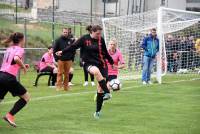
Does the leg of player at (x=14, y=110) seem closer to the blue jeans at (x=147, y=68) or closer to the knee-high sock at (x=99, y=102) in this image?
the knee-high sock at (x=99, y=102)

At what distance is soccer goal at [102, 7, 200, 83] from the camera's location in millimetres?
23828

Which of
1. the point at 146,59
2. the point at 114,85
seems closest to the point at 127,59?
the point at 146,59

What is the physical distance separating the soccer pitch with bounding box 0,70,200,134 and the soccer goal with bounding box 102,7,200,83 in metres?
4.41

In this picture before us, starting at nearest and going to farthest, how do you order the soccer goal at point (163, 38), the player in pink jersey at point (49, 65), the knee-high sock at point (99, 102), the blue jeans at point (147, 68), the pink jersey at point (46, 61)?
the knee-high sock at point (99, 102) < the player in pink jersey at point (49, 65) < the pink jersey at point (46, 61) < the blue jeans at point (147, 68) < the soccer goal at point (163, 38)

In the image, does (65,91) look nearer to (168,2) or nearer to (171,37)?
(171,37)

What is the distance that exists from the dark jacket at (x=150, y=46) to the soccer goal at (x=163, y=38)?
32.0 inches

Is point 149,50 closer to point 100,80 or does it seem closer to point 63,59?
point 63,59

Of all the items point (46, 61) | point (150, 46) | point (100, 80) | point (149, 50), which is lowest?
point (46, 61)

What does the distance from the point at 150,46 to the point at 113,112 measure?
28.9 feet

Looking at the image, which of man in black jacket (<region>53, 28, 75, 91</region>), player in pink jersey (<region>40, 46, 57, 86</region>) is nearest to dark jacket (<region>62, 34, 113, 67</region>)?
man in black jacket (<region>53, 28, 75, 91</region>)

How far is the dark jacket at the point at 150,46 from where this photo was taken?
21.8 m

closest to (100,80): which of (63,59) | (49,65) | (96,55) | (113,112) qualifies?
(96,55)

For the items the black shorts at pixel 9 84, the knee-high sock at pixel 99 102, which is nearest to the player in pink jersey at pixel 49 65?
the knee-high sock at pixel 99 102

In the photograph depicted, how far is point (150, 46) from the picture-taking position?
71.6 feet
